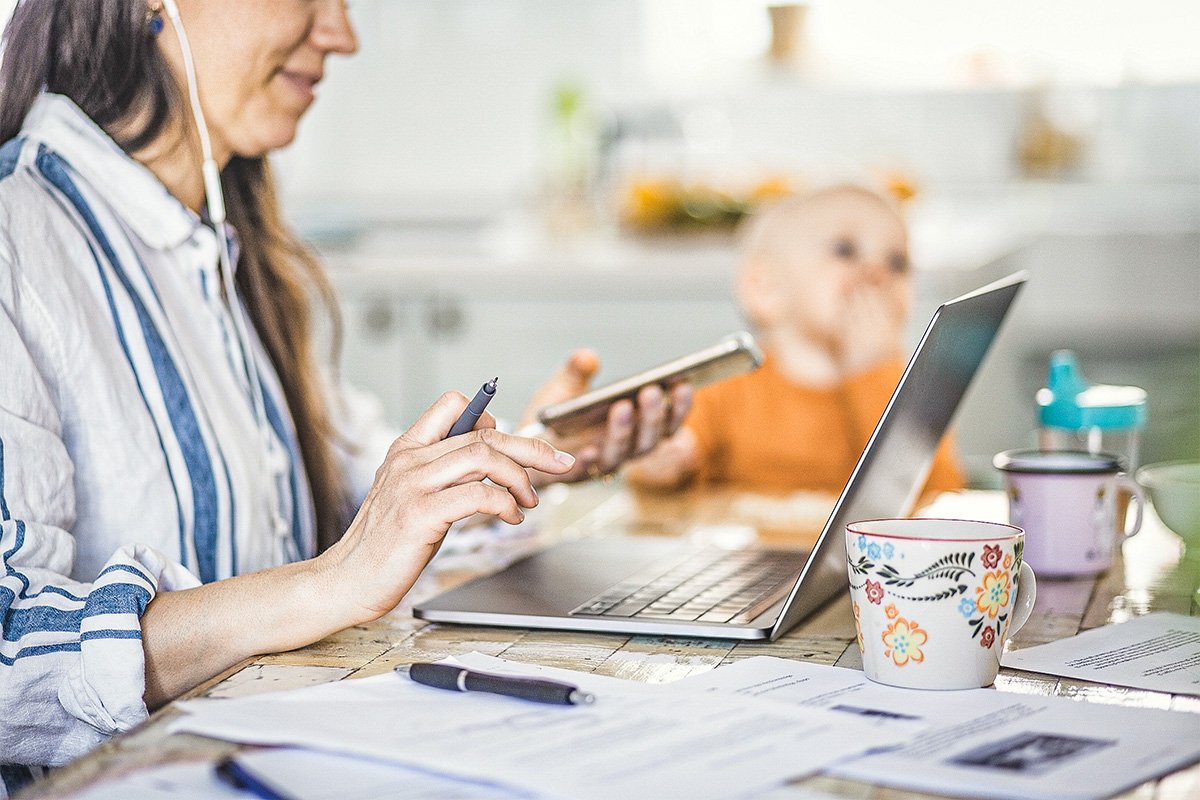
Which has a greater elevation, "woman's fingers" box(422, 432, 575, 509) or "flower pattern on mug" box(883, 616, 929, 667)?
"woman's fingers" box(422, 432, 575, 509)

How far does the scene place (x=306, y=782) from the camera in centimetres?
64

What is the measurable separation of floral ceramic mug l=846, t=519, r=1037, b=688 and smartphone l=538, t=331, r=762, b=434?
0.45 metres

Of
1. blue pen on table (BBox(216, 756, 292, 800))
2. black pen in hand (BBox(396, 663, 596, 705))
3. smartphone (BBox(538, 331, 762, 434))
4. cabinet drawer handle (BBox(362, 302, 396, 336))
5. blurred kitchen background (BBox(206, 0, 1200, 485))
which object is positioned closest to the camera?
blue pen on table (BBox(216, 756, 292, 800))

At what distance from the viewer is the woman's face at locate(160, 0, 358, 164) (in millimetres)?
1196

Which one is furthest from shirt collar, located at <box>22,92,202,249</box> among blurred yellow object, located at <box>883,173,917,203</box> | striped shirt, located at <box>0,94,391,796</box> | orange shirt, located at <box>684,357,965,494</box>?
blurred yellow object, located at <box>883,173,917,203</box>

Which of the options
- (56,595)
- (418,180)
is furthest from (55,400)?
(418,180)

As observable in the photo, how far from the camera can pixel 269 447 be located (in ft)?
4.13

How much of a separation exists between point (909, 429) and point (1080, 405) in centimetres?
27

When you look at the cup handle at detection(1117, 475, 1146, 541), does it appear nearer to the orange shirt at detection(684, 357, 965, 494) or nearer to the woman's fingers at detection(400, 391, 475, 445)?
the woman's fingers at detection(400, 391, 475, 445)

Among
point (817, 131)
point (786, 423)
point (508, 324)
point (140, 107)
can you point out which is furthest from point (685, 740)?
point (817, 131)

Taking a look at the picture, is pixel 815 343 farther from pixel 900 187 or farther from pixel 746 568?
pixel 900 187

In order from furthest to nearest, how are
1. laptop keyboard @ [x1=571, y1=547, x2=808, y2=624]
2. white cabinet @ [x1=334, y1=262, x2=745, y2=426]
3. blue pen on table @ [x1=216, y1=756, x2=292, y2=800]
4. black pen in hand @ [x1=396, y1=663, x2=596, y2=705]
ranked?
white cabinet @ [x1=334, y1=262, x2=745, y2=426] < laptop keyboard @ [x1=571, y1=547, x2=808, y2=624] < black pen in hand @ [x1=396, y1=663, x2=596, y2=705] < blue pen on table @ [x1=216, y1=756, x2=292, y2=800]

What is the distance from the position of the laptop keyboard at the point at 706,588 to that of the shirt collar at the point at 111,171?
1.61 feet

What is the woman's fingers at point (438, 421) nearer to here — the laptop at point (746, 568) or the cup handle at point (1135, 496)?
the laptop at point (746, 568)
